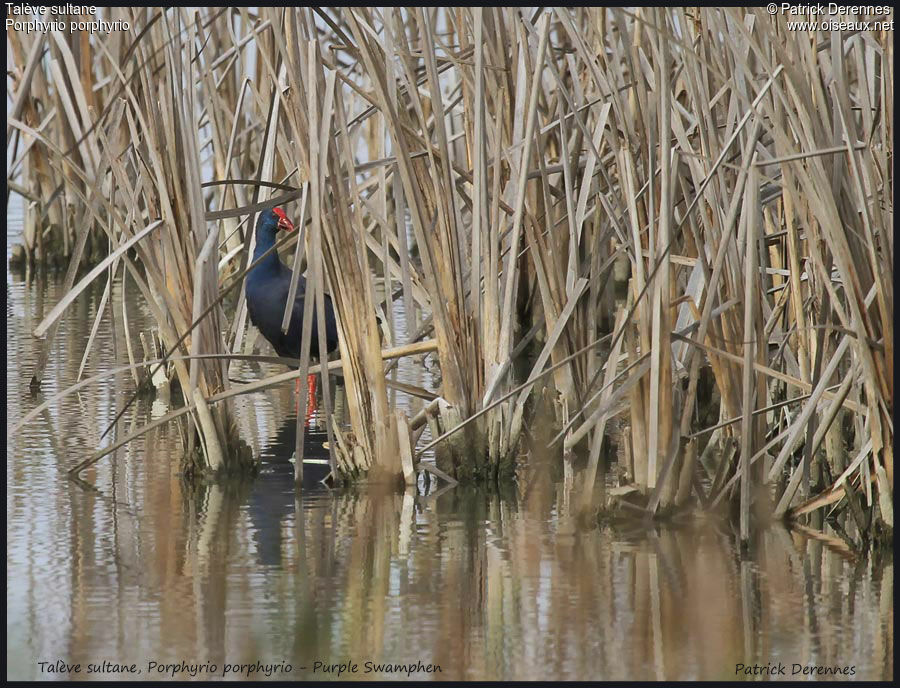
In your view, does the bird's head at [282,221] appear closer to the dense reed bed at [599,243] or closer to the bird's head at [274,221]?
the bird's head at [274,221]

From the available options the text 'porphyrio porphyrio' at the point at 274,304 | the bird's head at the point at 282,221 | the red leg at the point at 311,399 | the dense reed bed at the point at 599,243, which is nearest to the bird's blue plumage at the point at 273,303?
the text 'porphyrio porphyrio' at the point at 274,304

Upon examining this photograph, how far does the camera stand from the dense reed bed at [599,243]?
379 cm

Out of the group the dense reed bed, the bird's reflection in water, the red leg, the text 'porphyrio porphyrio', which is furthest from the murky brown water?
the text 'porphyrio porphyrio'

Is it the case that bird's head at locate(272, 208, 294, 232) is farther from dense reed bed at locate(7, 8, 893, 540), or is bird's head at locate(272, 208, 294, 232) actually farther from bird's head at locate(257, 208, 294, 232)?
dense reed bed at locate(7, 8, 893, 540)

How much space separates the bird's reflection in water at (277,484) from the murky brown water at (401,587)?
12 millimetres

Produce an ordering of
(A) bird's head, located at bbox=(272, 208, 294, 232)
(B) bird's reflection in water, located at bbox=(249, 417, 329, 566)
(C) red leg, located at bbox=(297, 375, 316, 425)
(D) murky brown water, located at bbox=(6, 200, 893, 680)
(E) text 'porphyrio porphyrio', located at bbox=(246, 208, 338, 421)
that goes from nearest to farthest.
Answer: (D) murky brown water, located at bbox=(6, 200, 893, 680) → (B) bird's reflection in water, located at bbox=(249, 417, 329, 566) → (C) red leg, located at bbox=(297, 375, 316, 425) → (E) text 'porphyrio porphyrio', located at bbox=(246, 208, 338, 421) → (A) bird's head, located at bbox=(272, 208, 294, 232)

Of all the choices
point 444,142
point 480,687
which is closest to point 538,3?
point 444,142

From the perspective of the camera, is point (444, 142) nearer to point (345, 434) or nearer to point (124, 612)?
point (345, 434)

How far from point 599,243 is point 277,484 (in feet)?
4.32

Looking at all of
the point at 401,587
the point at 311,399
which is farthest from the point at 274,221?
the point at 401,587

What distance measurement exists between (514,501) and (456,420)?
0.31 metres

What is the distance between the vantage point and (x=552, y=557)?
4016 mm

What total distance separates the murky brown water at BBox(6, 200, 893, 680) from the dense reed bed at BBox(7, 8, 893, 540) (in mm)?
189

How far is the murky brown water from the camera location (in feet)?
10.7
